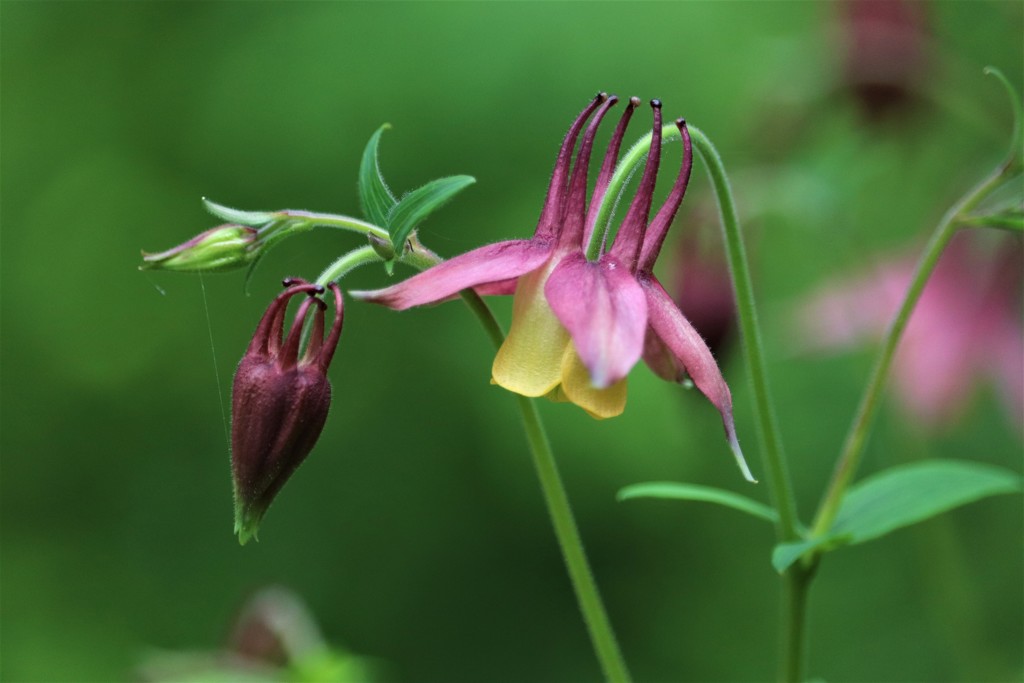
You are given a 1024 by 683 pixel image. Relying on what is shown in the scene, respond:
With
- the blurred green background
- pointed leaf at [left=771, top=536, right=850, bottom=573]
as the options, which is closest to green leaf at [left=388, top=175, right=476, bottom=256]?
pointed leaf at [left=771, top=536, right=850, bottom=573]

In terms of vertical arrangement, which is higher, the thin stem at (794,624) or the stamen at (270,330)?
the stamen at (270,330)

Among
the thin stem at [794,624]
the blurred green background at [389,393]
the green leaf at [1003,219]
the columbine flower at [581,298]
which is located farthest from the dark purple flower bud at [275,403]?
→ the blurred green background at [389,393]

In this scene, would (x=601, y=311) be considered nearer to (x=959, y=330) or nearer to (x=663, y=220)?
(x=663, y=220)

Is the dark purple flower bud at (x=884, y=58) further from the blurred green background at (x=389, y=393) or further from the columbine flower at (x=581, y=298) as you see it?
the columbine flower at (x=581, y=298)

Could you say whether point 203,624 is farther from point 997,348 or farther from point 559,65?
point 997,348

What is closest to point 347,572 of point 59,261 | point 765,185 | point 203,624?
point 203,624

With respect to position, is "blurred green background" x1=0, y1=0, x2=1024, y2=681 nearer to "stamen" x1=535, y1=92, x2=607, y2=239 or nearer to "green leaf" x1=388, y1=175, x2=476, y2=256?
"stamen" x1=535, y1=92, x2=607, y2=239
